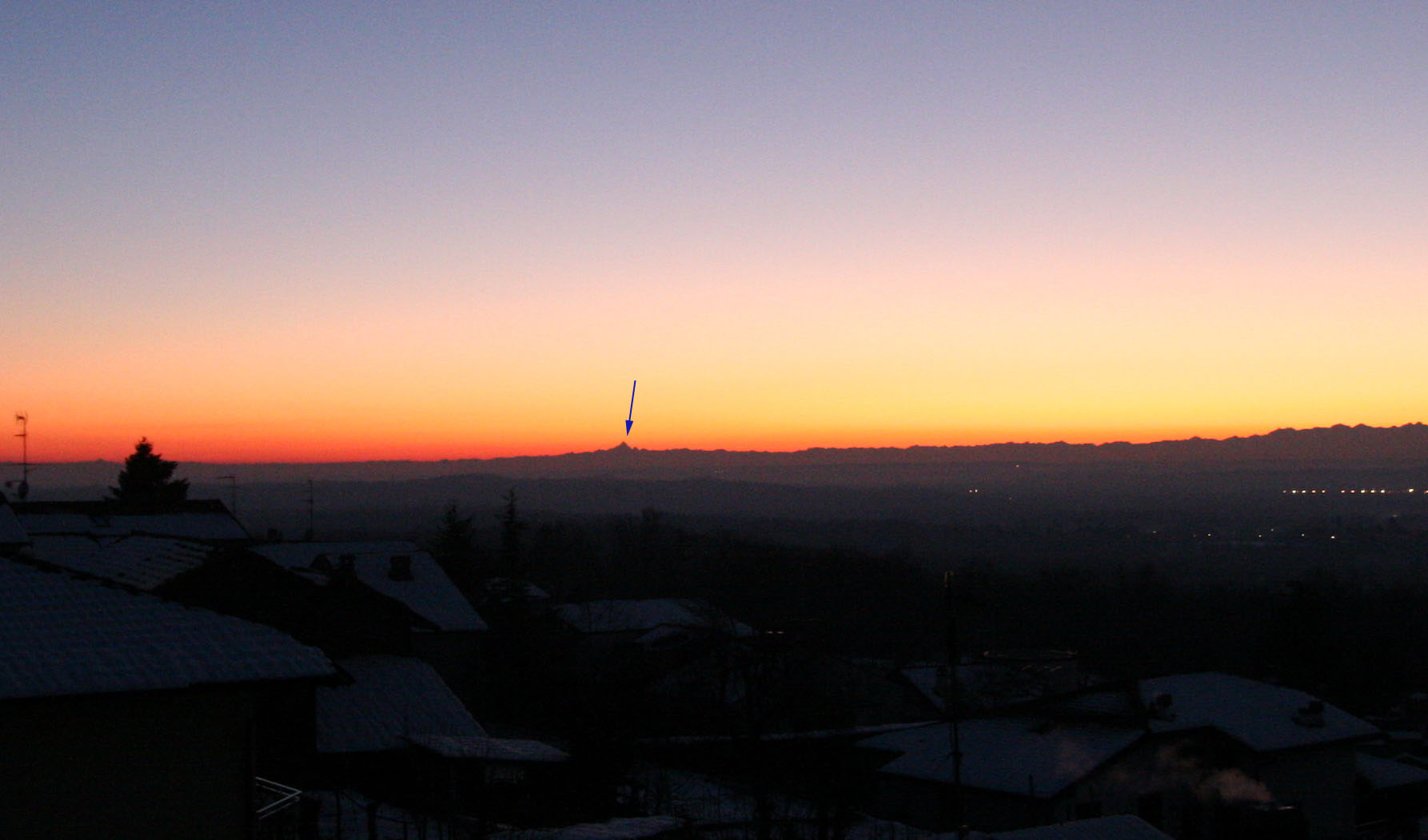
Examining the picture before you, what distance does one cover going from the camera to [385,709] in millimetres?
18453

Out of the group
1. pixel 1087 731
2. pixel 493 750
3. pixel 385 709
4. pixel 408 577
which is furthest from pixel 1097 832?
pixel 408 577

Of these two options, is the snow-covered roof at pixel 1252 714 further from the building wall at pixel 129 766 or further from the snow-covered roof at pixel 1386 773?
the building wall at pixel 129 766

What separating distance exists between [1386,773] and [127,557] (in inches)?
1066

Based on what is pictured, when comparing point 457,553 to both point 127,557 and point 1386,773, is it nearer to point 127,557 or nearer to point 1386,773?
point 1386,773

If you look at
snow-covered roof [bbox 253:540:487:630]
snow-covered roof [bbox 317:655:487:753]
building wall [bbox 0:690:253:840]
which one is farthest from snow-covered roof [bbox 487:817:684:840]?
snow-covered roof [bbox 253:540:487:630]

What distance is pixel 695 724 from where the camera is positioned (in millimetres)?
19734

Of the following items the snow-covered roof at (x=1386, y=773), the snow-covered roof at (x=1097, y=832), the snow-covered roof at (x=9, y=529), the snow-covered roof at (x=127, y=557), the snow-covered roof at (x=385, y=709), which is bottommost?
the snow-covered roof at (x=1386, y=773)

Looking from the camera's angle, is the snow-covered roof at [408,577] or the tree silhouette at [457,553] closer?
the snow-covered roof at [408,577]

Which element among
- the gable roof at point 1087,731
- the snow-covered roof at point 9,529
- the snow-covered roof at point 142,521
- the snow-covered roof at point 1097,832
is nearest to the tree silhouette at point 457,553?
the snow-covered roof at point 142,521

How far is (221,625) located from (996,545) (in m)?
122

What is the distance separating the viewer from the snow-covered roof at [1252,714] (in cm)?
2306

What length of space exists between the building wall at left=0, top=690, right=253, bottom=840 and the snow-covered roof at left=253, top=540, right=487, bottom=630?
22.6 meters

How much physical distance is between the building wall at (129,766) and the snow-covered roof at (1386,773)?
993 inches

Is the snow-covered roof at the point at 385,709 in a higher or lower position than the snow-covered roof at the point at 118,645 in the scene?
lower
